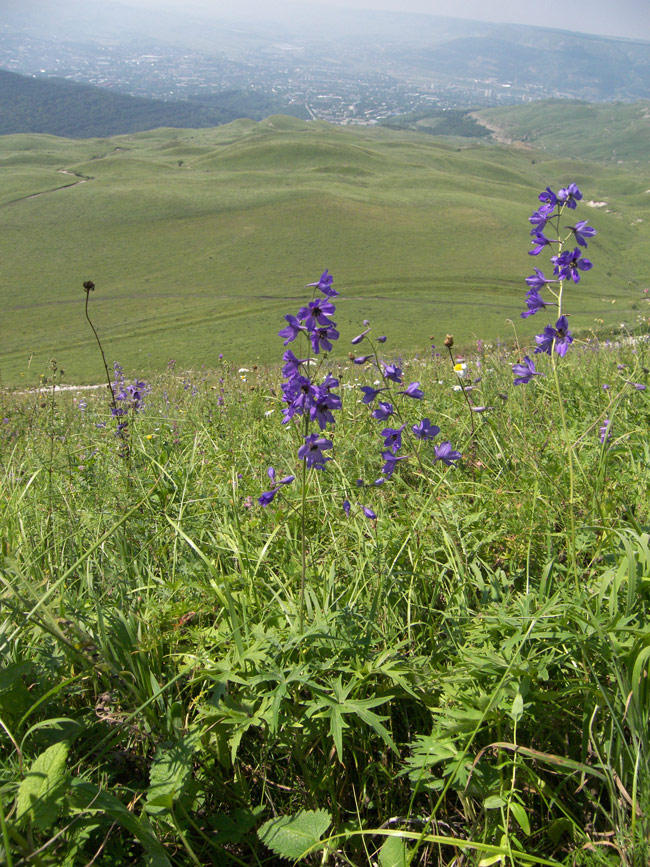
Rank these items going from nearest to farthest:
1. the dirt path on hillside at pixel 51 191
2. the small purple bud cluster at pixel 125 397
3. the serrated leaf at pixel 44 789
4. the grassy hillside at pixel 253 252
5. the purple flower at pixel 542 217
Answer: the serrated leaf at pixel 44 789 → the purple flower at pixel 542 217 → the small purple bud cluster at pixel 125 397 → the grassy hillside at pixel 253 252 → the dirt path on hillside at pixel 51 191

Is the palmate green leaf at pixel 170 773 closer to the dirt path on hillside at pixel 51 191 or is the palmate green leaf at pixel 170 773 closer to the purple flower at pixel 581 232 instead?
the purple flower at pixel 581 232

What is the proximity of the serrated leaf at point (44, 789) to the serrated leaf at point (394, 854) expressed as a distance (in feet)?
3.15

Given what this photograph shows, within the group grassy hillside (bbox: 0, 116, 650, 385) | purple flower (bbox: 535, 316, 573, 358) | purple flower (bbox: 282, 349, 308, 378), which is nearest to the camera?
purple flower (bbox: 282, 349, 308, 378)

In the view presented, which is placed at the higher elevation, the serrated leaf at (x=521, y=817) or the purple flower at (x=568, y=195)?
the purple flower at (x=568, y=195)

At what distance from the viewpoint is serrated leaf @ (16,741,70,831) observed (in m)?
1.51

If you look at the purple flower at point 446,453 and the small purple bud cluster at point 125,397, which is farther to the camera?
the small purple bud cluster at point 125,397

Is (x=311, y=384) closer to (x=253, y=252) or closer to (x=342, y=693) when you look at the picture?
(x=342, y=693)

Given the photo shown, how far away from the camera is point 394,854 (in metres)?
1.73

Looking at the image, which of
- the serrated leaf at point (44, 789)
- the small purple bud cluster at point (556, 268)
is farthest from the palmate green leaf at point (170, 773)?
the small purple bud cluster at point (556, 268)

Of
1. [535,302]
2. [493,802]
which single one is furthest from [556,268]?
[493,802]

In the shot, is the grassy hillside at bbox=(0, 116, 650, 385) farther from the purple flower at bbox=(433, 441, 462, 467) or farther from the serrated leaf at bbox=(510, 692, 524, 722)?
the serrated leaf at bbox=(510, 692, 524, 722)

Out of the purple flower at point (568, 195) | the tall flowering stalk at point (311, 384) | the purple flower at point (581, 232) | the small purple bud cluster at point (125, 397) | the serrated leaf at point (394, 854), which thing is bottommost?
the serrated leaf at point (394, 854)

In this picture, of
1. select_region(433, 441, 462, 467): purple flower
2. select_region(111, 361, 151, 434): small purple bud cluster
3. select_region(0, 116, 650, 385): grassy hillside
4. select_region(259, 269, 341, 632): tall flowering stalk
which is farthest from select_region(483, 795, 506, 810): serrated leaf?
select_region(0, 116, 650, 385): grassy hillside

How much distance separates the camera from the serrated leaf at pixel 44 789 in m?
1.51
